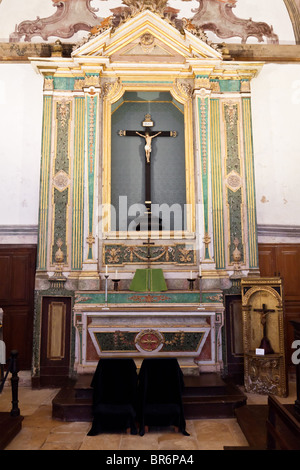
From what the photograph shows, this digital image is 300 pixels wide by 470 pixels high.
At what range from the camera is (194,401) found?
4.73m

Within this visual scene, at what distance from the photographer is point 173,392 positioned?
14.0ft

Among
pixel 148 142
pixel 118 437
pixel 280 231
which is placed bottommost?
pixel 118 437

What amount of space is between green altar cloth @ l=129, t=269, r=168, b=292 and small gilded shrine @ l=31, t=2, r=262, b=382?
0.09 meters

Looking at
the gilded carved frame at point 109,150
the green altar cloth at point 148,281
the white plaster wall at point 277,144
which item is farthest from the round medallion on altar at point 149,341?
the white plaster wall at point 277,144

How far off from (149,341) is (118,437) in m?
1.62

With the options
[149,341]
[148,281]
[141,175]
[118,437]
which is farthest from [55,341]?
[141,175]

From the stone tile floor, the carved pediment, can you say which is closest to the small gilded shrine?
the carved pediment

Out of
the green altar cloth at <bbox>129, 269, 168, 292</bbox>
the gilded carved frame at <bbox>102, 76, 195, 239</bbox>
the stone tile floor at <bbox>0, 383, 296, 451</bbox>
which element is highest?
the gilded carved frame at <bbox>102, 76, 195, 239</bbox>

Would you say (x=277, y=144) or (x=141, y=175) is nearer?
(x=141, y=175)

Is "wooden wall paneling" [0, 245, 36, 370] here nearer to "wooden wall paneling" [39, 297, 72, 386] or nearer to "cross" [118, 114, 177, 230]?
"wooden wall paneling" [39, 297, 72, 386]

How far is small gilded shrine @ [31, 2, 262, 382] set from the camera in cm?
622

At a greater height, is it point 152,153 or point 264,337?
point 152,153

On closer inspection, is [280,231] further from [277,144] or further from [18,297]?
[18,297]
